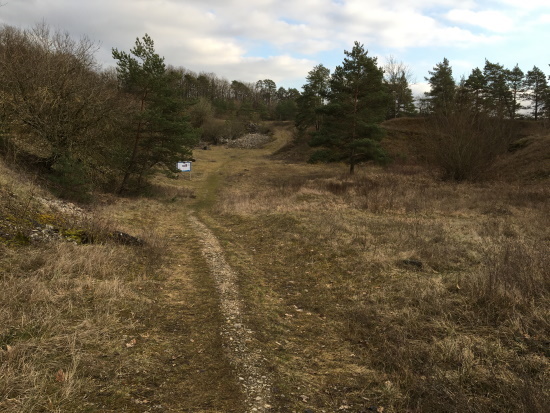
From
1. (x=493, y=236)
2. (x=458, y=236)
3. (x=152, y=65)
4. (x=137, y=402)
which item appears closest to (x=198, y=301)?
(x=137, y=402)

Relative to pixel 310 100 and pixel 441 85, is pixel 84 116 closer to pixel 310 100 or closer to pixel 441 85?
pixel 310 100

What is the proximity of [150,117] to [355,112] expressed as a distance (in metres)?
18.4

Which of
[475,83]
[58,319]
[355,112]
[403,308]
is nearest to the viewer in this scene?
[58,319]

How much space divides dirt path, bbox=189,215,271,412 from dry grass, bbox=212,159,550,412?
25 centimetres

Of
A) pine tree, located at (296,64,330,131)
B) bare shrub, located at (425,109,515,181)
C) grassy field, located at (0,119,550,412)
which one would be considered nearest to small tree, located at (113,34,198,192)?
grassy field, located at (0,119,550,412)

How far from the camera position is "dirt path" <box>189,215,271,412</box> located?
3.82 meters

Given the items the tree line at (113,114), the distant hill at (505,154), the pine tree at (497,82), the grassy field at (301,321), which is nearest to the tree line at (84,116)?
the tree line at (113,114)

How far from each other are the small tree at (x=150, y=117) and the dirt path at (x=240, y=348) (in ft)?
45.0

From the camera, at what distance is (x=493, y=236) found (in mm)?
10031

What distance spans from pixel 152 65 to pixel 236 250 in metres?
14.1

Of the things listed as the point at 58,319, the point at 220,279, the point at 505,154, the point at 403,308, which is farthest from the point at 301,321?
the point at 505,154

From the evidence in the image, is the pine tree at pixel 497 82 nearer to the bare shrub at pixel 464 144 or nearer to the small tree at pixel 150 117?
the bare shrub at pixel 464 144

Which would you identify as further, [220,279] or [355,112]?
[355,112]

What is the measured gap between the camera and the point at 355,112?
2950cm
